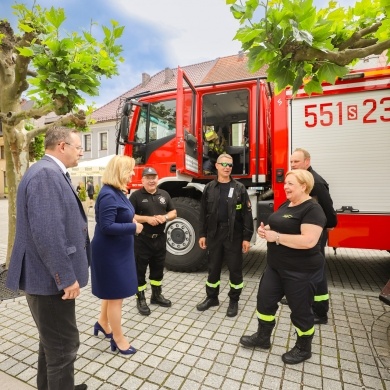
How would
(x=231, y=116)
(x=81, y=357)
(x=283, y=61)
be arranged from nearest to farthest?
(x=283, y=61)
(x=81, y=357)
(x=231, y=116)

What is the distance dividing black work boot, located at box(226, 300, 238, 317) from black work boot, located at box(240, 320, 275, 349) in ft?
2.06

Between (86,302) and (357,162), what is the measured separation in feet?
13.5

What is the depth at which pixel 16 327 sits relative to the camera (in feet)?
10.1

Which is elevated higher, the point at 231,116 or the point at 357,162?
the point at 231,116

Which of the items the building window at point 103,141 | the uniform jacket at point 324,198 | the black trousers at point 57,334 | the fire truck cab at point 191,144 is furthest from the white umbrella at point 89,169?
the building window at point 103,141

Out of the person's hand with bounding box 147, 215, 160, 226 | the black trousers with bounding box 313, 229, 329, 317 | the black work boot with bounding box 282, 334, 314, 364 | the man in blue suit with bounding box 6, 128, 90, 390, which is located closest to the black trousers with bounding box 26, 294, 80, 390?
the man in blue suit with bounding box 6, 128, 90, 390

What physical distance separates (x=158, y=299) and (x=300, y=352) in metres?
1.81

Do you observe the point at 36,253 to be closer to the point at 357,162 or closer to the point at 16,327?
the point at 16,327

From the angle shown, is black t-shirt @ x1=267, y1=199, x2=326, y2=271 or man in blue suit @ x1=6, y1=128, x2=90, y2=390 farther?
black t-shirt @ x1=267, y1=199, x2=326, y2=271

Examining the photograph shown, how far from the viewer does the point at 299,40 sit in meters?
1.85

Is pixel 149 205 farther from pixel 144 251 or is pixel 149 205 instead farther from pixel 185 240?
pixel 185 240

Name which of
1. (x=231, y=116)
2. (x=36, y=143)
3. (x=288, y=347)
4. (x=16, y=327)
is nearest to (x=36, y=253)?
(x=16, y=327)

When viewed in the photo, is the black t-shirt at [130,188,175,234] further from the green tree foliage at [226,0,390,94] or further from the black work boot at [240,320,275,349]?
the green tree foliage at [226,0,390,94]

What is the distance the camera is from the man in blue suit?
1.57 m
